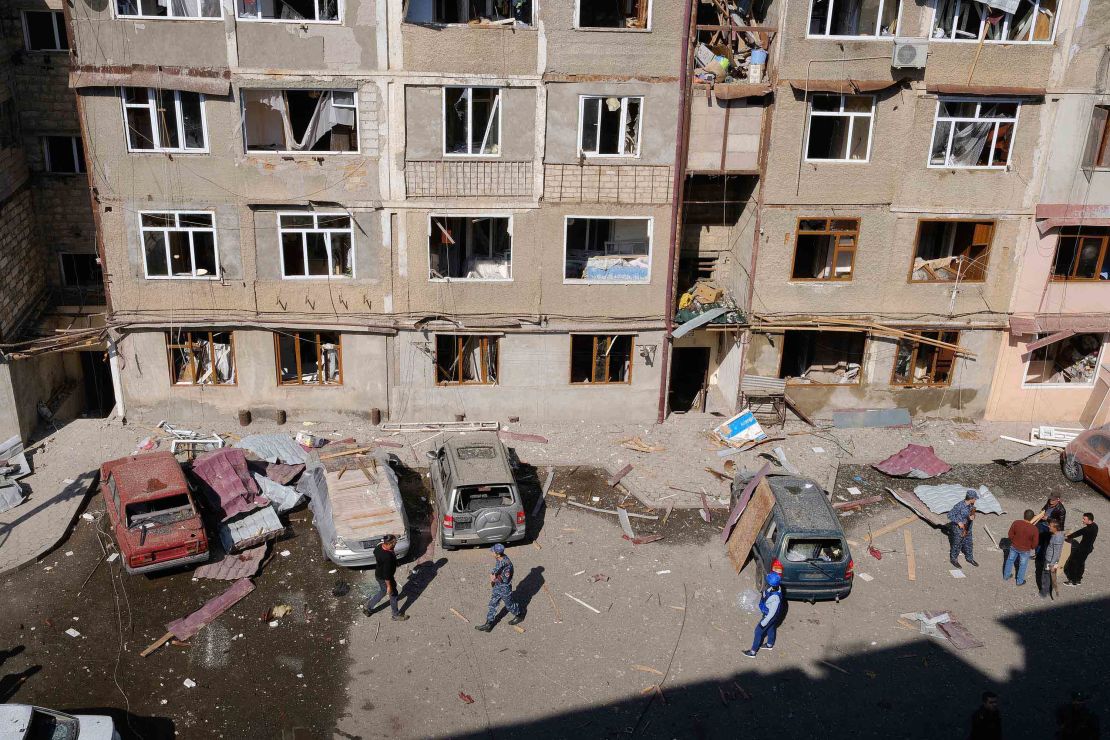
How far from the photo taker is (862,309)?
71.4 ft

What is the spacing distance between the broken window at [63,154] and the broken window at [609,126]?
14.0 metres

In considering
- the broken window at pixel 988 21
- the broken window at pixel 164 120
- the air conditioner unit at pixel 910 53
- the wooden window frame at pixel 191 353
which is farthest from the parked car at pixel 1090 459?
the broken window at pixel 164 120

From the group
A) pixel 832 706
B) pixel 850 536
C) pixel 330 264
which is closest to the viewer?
pixel 832 706

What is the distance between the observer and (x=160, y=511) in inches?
629

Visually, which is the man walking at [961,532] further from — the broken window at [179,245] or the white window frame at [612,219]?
the broken window at [179,245]

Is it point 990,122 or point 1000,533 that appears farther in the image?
point 990,122

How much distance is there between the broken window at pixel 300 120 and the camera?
755 inches

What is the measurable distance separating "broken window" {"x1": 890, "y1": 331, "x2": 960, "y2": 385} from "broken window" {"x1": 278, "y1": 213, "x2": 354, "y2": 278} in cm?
1479

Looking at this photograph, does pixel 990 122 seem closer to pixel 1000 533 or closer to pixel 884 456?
pixel 884 456

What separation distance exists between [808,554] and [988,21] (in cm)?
1372

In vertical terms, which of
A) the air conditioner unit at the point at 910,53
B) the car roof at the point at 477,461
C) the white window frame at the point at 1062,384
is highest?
the air conditioner unit at the point at 910,53

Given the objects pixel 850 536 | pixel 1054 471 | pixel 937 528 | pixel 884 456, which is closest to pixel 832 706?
pixel 850 536

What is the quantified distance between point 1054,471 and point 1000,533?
161 inches

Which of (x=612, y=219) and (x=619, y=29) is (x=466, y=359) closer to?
(x=612, y=219)
